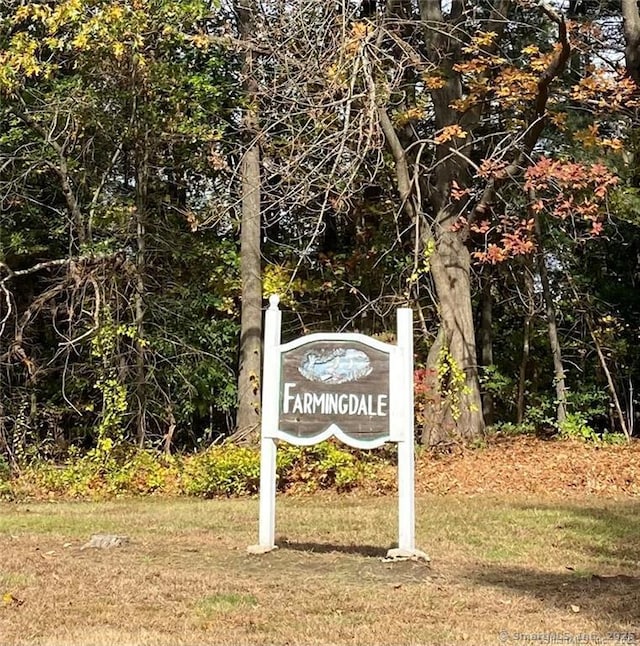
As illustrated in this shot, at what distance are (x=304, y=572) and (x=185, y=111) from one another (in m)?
11.9

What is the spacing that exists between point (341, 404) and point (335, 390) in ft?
0.40

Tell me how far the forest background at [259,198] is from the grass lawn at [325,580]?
5.17 m

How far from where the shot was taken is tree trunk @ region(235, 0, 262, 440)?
15.6m

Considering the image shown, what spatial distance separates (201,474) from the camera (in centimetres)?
1334

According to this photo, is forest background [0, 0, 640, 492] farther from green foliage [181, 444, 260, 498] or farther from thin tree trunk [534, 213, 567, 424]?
green foliage [181, 444, 260, 498]

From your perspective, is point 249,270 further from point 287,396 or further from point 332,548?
point 287,396

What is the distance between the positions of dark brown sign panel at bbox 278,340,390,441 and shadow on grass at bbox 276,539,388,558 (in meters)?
1.11

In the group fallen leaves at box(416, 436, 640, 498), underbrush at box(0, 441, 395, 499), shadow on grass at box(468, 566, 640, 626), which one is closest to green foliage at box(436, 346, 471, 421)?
fallen leaves at box(416, 436, 640, 498)

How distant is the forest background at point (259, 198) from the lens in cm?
1428

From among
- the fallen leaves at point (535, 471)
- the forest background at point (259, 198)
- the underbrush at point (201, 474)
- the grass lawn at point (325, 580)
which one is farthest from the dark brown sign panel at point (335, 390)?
the underbrush at point (201, 474)

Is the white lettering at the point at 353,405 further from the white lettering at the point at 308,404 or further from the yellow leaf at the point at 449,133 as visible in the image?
the yellow leaf at the point at 449,133

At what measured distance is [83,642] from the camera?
4.68 meters

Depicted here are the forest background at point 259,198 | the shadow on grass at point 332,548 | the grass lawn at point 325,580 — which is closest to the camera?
the grass lawn at point 325,580

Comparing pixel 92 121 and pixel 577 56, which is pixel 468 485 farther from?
pixel 92 121
